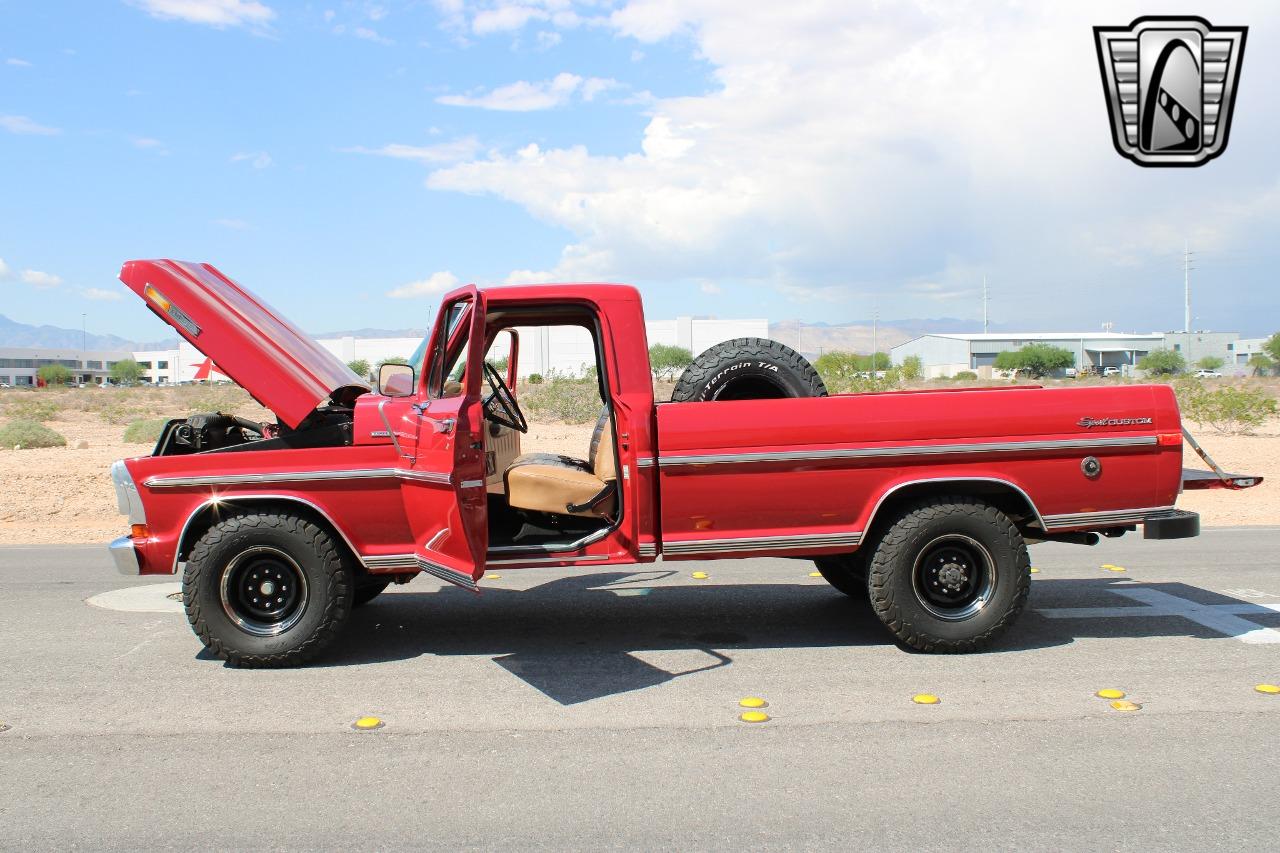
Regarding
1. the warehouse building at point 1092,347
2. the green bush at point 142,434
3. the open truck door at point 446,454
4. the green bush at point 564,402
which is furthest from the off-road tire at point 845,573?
the warehouse building at point 1092,347

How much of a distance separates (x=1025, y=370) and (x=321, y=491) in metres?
84.6

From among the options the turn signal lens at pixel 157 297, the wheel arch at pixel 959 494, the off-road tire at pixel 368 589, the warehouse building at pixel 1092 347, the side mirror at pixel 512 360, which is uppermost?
the warehouse building at pixel 1092 347

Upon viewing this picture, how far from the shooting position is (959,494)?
5.89 metres

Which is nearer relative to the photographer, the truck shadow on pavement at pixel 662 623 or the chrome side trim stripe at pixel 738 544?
the chrome side trim stripe at pixel 738 544

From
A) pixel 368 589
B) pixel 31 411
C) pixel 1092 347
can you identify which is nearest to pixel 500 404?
pixel 368 589

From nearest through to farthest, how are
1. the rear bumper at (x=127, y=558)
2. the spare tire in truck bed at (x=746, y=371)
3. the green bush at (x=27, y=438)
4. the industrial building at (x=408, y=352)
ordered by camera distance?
the rear bumper at (x=127, y=558)
the spare tire in truck bed at (x=746, y=371)
the industrial building at (x=408, y=352)
the green bush at (x=27, y=438)

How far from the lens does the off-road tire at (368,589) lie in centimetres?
663

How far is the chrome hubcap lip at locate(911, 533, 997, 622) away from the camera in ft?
19.1

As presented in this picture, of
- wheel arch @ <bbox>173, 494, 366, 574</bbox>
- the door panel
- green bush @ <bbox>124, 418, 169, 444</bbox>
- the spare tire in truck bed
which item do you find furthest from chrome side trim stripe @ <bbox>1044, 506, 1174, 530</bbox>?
Result: green bush @ <bbox>124, 418, 169, 444</bbox>

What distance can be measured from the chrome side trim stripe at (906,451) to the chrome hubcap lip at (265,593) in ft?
7.24

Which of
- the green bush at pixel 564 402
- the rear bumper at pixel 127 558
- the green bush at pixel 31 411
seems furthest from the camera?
the green bush at pixel 31 411

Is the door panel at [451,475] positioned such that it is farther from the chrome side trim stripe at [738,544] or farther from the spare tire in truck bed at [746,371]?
the spare tire in truck bed at [746,371]

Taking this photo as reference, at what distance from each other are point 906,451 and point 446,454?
8.29 feet

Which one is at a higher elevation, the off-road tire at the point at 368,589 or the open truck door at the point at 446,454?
the open truck door at the point at 446,454
